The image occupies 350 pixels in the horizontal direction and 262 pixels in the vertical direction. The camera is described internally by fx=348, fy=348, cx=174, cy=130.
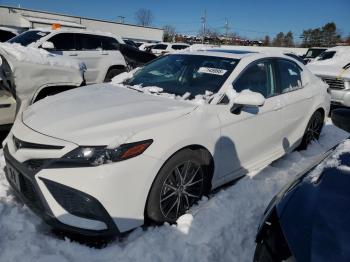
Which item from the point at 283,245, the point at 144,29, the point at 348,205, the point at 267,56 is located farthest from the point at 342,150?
the point at 144,29

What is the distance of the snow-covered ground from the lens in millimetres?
2656

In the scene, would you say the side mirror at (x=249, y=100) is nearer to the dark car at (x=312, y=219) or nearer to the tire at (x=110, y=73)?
the dark car at (x=312, y=219)

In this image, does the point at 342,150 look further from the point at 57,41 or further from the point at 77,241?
the point at 57,41

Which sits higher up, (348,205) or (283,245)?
(348,205)

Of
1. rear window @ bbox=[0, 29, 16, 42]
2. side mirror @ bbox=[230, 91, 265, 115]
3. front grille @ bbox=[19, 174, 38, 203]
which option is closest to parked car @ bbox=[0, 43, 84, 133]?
front grille @ bbox=[19, 174, 38, 203]

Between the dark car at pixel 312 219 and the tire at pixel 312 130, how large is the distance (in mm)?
2980

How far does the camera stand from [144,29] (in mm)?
46188

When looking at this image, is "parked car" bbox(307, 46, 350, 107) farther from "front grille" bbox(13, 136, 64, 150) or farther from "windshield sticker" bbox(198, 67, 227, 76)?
"front grille" bbox(13, 136, 64, 150)

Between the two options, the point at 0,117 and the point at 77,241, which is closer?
the point at 77,241

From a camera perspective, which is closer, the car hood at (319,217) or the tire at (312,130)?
the car hood at (319,217)

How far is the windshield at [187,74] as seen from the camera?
363 centimetres

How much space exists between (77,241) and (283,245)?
179 centimetres

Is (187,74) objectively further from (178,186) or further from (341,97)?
(341,97)

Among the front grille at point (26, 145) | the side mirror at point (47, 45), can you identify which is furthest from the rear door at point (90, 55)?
the front grille at point (26, 145)
